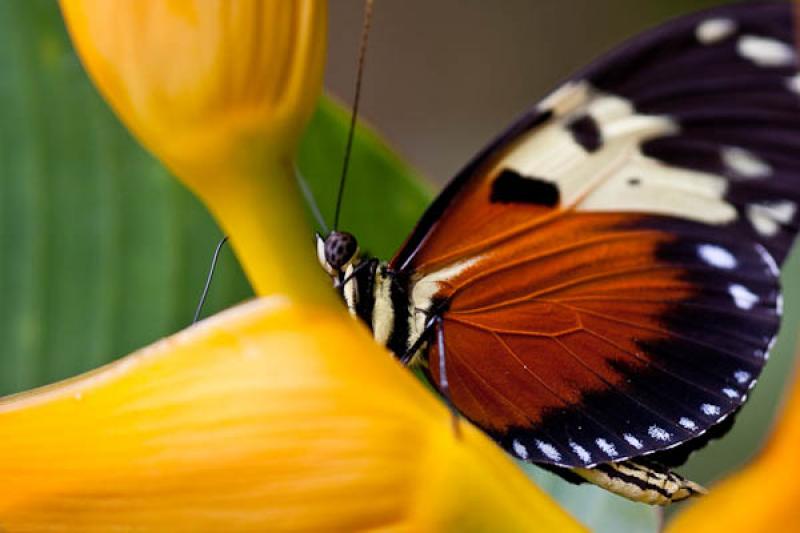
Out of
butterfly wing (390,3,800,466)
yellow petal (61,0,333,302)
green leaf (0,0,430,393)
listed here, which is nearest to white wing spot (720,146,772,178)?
butterfly wing (390,3,800,466)

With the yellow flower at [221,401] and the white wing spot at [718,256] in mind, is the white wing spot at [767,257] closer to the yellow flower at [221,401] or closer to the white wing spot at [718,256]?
the white wing spot at [718,256]

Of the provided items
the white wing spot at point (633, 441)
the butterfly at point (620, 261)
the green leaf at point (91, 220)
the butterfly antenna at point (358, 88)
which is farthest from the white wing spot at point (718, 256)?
the green leaf at point (91, 220)

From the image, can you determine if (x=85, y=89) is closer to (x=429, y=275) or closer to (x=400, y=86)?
(x=429, y=275)

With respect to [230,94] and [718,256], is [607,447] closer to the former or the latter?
[718,256]

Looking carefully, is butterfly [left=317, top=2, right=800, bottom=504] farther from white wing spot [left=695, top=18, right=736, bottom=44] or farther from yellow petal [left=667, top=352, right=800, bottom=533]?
yellow petal [left=667, top=352, right=800, bottom=533]

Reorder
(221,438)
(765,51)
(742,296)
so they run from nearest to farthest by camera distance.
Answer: (221,438), (765,51), (742,296)

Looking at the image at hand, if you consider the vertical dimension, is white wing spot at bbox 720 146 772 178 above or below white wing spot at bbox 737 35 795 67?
below

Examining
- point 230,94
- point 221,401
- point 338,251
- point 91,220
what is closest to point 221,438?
point 221,401
